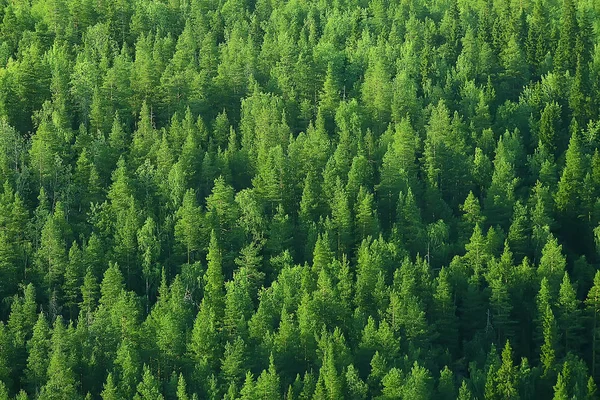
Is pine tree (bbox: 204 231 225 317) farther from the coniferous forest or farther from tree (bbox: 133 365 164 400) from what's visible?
tree (bbox: 133 365 164 400)

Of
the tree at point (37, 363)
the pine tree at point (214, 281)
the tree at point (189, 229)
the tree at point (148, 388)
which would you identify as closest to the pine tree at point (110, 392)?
the tree at point (148, 388)

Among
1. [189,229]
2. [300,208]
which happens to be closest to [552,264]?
[300,208]

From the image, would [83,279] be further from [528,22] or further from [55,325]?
[528,22]

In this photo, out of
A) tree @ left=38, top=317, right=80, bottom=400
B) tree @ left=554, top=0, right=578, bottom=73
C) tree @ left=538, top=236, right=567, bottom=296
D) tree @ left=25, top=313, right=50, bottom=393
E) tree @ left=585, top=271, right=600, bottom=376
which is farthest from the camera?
tree @ left=554, top=0, right=578, bottom=73

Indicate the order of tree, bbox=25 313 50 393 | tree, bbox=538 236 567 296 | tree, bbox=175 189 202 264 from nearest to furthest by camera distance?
tree, bbox=25 313 50 393 → tree, bbox=538 236 567 296 → tree, bbox=175 189 202 264

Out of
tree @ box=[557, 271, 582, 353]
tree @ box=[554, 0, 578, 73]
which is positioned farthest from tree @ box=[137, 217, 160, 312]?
tree @ box=[554, 0, 578, 73]

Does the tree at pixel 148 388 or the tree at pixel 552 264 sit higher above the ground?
the tree at pixel 552 264

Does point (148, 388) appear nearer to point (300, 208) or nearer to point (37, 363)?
point (37, 363)

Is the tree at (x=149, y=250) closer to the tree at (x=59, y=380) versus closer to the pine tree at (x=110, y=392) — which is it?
the tree at (x=59, y=380)
